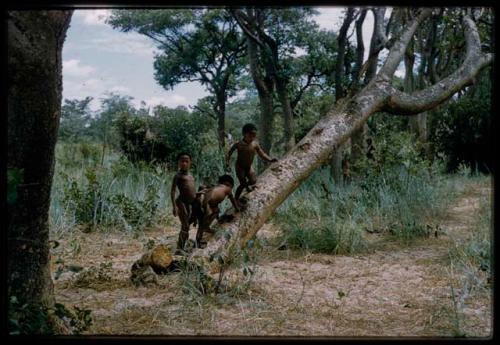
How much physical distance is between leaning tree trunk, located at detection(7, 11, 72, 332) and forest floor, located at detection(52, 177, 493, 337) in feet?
2.15

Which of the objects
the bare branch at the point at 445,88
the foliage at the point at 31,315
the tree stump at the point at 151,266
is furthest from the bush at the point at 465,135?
the foliage at the point at 31,315

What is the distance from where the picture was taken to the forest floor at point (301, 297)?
3.30m

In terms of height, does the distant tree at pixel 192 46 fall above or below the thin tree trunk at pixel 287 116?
above

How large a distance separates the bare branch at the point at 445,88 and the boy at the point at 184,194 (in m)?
2.50

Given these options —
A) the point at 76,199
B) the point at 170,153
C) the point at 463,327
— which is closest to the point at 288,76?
the point at 170,153

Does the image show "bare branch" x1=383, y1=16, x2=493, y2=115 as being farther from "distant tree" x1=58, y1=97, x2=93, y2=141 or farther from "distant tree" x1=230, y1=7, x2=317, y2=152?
"distant tree" x1=58, y1=97, x2=93, y2=141

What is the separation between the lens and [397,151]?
804 centimetres

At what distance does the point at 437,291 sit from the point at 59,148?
30.4 ft

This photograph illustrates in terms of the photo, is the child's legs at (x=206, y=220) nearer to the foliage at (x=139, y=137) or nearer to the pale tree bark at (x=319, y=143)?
the pale tree bark at (x=319, y=143)

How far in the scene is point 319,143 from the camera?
5297 millimetres

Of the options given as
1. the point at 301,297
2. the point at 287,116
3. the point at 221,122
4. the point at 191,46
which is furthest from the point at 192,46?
the point at 301,297

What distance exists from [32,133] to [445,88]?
5.25m

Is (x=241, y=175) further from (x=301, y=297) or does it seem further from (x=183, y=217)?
(x=301, y=297)

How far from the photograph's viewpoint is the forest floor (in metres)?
3.30
